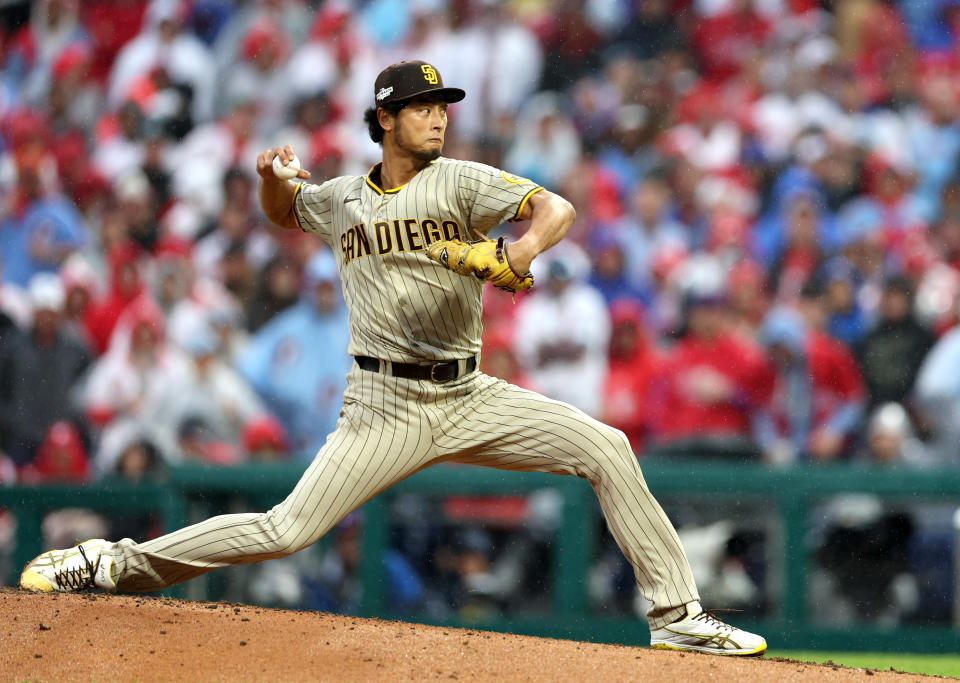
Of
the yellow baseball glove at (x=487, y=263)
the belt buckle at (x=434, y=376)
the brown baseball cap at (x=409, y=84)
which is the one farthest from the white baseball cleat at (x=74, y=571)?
the brown baseball cap at (x=409, y=84)

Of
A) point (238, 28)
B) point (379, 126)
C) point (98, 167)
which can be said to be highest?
point (238, 28)

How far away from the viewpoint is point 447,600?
18.8 feet

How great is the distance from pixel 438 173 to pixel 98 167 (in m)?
6.53

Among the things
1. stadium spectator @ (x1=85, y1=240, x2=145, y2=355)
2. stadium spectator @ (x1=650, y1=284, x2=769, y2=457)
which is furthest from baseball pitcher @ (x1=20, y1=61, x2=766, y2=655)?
stadium spectator @ (x1=85, y1=240, x2=145, y2=355)

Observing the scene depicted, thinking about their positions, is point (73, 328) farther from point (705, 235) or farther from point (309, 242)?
point (705, 235)

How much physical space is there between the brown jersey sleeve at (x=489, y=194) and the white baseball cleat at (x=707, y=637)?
128 cm

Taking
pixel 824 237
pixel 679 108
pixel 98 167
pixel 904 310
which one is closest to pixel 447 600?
pixel 904 310

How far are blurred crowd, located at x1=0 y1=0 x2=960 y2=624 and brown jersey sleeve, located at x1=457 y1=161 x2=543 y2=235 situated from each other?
110 inches

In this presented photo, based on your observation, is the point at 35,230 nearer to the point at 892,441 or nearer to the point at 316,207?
the point at 316,207

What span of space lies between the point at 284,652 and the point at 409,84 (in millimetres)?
1656

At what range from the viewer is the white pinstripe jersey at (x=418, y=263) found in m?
3.57

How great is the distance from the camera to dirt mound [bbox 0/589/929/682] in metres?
3.26

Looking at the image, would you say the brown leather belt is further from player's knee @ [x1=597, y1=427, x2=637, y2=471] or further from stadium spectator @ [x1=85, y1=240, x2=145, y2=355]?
stadium spectator @ [x1=85, y1=240, x2=145, y2=355]

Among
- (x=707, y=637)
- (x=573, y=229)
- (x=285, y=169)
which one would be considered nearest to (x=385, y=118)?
(x=285, y=169)
